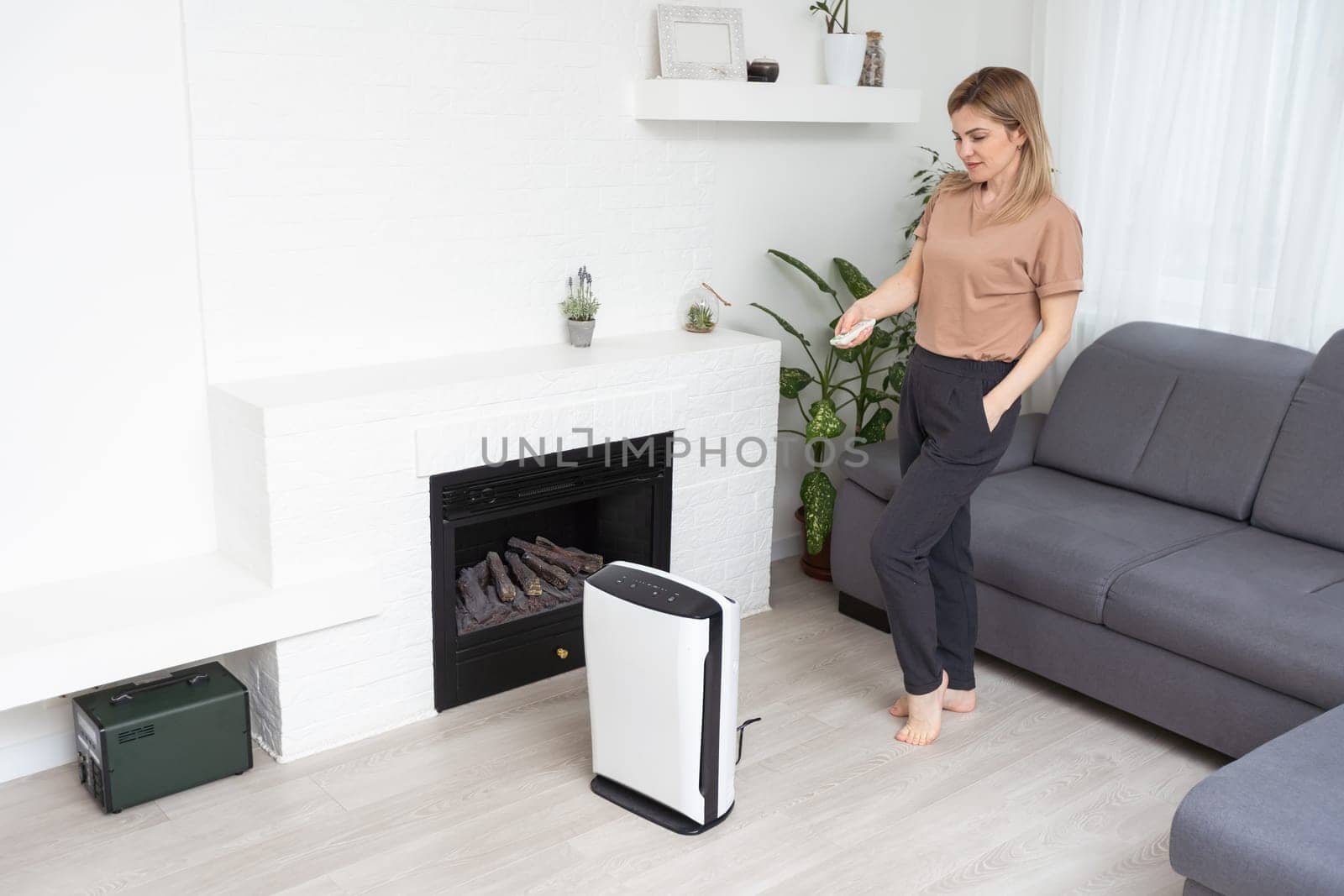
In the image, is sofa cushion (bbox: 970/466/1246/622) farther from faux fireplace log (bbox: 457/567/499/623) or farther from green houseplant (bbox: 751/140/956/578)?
faux fireplace log (bbox: 457/567/499/623)

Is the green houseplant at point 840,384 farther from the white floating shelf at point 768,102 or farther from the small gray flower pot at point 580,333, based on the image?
the small gray flower pot at point 580,333

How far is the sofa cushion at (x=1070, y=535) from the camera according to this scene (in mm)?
3014

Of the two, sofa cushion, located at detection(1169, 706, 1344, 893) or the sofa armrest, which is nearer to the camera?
sofa cushion, located at detection(1169, 706, 1344, 893)

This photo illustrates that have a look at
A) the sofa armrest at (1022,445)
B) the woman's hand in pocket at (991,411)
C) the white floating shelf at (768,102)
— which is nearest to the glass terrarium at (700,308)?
the white floating shelf at (768,102)

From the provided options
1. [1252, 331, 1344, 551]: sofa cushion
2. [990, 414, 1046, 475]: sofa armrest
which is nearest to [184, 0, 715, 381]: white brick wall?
[990, 414, 1046, 475]: sofa armrest

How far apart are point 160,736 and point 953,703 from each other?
184 centimetres

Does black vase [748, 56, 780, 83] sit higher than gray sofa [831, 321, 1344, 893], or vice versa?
black vase [748, 56, 780, 83]

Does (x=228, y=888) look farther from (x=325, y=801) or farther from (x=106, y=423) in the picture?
(x=106, y=423)

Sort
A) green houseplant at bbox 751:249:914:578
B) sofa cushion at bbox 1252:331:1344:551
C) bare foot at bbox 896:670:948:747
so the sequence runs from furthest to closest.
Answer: green houseplant at bbox 751:249:914:578, sofa cushion at bbox 1252:331:1344:551, bare foot at bbox 896:670:948:747

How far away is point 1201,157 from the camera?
3.63 meters

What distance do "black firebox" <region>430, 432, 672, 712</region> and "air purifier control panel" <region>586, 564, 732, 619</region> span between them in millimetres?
513

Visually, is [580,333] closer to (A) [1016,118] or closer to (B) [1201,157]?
(A) [1016,118]

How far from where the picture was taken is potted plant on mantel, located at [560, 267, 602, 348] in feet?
10.9

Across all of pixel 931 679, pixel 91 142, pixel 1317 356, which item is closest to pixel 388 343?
pixel 91 142
